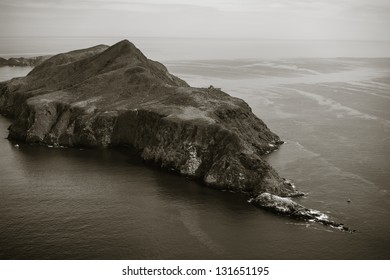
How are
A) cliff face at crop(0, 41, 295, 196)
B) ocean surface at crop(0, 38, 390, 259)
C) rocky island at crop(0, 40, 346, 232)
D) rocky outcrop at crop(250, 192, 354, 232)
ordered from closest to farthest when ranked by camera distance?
ocean surface at crop(0, 38, 390, 259)
rocky outcrop at crop(250, 192, 354, 232)
rocky island at crop(0, 40, 346, 232)
cliff face at crop(0, 41, 295, 196)

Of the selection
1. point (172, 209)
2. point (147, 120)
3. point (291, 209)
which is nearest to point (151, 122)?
point (147, 120)

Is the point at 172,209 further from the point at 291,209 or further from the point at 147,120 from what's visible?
the point at 147,120

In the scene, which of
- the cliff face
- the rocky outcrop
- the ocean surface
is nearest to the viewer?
the ocean surface

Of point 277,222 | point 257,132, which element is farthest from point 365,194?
point 257,132

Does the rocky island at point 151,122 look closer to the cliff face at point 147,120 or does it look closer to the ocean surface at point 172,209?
the cliff face at point 147,120

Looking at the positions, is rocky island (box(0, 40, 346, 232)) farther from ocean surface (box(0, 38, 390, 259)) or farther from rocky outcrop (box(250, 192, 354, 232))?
ocean surface (box(0, 38, 390, 259))

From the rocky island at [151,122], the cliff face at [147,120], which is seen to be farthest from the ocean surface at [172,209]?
the cliff face at [147,120]

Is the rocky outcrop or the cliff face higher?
the cliff face

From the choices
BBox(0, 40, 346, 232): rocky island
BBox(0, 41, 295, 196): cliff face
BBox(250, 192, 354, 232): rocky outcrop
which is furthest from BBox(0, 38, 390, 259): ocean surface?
BBox(0, 41, 295, 196): cliff face
